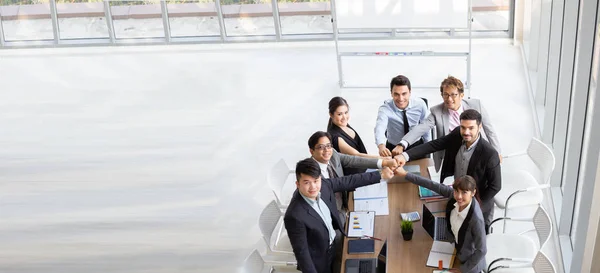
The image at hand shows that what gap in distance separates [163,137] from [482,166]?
198 inches

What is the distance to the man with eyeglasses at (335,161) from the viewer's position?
5.95 meters

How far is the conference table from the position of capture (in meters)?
5.34

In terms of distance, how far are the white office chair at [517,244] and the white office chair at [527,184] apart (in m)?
0.49

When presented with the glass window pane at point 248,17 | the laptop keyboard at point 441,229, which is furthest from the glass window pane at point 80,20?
the laptop keyboard at point 441,229

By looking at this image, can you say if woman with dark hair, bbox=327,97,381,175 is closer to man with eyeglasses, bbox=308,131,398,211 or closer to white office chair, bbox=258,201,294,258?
man with eyeglasses, bbox=308,131,398,211

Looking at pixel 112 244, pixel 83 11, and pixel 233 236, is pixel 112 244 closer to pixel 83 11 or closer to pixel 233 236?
pixel 233 236

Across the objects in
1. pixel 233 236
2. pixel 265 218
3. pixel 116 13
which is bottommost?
pixel 233 236

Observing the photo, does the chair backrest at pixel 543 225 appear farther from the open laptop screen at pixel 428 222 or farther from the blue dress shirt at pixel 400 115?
the blue dress shirt at pixel 400 115

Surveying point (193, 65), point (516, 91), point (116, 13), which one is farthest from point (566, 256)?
point (116, 13)

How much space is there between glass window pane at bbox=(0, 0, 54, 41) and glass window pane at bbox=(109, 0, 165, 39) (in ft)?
4.14

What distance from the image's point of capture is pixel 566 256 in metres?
6.47

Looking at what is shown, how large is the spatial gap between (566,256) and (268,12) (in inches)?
282

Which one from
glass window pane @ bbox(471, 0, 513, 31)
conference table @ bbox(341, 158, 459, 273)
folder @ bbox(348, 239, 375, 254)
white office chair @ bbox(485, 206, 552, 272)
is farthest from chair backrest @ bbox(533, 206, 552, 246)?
glass window pane @ bbox(471, 0, 513, 31)

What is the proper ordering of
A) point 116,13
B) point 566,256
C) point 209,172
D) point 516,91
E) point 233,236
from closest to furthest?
point 566,256
point 233,236
point 209,172
point 516,91
point 116,13
